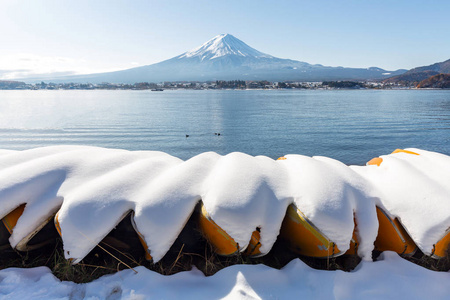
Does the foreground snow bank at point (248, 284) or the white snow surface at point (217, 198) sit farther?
the white snow surface at point (217, 198)

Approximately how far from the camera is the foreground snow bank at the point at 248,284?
2.62 metres

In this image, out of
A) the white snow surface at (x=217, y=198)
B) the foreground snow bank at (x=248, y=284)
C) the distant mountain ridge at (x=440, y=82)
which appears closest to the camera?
the foreground snow bank at (x=248, y=284)

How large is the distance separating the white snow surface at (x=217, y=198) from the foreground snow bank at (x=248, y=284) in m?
0.27

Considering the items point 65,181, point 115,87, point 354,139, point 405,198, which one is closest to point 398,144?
point 354,139

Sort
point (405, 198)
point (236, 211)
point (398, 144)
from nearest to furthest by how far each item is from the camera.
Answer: point (236, 211)
point (405, 198)
point (398, 144)

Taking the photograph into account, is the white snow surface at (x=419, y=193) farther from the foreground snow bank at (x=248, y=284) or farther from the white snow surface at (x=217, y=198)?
the foreground snow bank at (x=248, y=284)

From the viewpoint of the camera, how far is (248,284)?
2711 millimetres

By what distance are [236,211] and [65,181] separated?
226 centimetres

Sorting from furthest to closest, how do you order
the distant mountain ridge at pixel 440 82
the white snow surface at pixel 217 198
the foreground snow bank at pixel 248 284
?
the distant mountain ridge at pixel 440 82 → the white snow surface at pixel 217 198 → the foreground snow bank at pixel 248 284

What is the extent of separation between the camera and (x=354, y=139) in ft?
68.7

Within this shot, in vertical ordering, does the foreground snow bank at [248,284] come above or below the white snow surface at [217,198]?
below

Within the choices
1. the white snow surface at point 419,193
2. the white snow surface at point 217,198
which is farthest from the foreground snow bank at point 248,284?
the white snow surface at point 419,193

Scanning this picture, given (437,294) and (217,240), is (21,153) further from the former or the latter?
(437,294)

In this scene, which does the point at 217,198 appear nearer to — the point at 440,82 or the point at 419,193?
the point at 419,193
